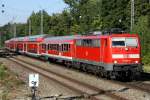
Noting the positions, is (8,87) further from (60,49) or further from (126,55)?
(60,49)

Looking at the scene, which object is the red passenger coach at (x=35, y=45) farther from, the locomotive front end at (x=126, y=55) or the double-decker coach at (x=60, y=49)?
the locomotive front end at (x=126, y=55)

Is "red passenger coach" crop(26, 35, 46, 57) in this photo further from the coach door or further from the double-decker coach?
the coach door

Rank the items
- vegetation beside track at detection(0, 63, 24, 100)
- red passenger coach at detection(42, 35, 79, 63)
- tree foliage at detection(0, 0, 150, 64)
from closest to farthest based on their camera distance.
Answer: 1. vegetation beside track at detection(0, 63, 24, 100)
2. red passenger coach at detection(42, 35, 79, 63)
3. tree foliage at detection(0, 0, 150, 64)

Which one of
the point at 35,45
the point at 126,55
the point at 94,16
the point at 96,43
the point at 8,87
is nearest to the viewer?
the point at 8,87

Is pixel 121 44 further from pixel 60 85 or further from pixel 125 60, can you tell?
pixel 60 85

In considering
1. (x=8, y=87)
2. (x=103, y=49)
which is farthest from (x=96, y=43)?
(x=8, y=87)

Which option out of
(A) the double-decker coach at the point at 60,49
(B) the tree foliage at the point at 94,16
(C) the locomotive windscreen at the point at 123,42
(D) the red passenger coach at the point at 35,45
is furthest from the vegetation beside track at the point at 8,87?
(B) the tree foliage at the point at 94,16

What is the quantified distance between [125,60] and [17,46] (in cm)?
5503

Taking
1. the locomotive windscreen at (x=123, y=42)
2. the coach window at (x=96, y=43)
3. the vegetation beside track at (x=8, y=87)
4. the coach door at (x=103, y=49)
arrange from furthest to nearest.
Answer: the coach window at (x=96, y=43) → the coach door at (x=103, y=49) → the locomotive windscreen at (x=123, y=42) → the vegetation beside track at (x=8, y=87)

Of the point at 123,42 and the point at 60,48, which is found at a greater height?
the point at 123,42

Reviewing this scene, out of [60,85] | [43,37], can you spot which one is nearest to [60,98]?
[60,85]

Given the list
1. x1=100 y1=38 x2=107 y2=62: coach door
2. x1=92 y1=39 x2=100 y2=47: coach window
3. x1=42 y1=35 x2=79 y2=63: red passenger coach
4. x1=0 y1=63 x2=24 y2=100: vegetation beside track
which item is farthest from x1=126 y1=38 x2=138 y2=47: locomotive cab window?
x1=42 y1=35 x2=79 y2=63: red passenger coach

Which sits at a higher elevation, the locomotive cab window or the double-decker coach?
the locomotive cab window

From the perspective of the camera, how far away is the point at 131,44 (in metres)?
25.4
